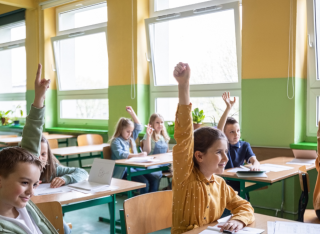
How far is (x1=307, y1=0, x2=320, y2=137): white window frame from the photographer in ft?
13.2

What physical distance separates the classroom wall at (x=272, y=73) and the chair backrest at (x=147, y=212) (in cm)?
252

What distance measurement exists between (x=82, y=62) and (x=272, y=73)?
3.56 meters

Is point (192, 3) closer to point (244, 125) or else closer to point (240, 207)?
point (244, 125)

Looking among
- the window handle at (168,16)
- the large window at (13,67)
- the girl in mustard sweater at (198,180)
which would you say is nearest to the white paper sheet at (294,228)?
the girl in mustard sweater at (198,180)

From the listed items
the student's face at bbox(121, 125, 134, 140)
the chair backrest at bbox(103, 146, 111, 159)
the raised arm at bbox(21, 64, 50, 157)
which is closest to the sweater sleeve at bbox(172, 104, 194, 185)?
the raised arm at bbox(21, 64, 50, 157)

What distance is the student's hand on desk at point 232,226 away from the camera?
153 cm

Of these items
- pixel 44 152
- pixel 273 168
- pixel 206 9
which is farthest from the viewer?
pixel 206 9

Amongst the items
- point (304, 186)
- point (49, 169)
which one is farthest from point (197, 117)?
point (49, 169)

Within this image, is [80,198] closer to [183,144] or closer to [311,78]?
[183,144]

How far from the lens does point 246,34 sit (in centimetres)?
421

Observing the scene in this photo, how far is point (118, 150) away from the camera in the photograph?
414 centimetres

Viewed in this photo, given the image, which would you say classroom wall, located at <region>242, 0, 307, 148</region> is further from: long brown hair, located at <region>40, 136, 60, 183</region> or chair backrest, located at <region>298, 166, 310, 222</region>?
long brown hair, located at <region>40, 136, 60, 183</region>

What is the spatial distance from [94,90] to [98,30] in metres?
0.99

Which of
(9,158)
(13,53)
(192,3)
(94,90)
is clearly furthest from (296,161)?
(13,53)
